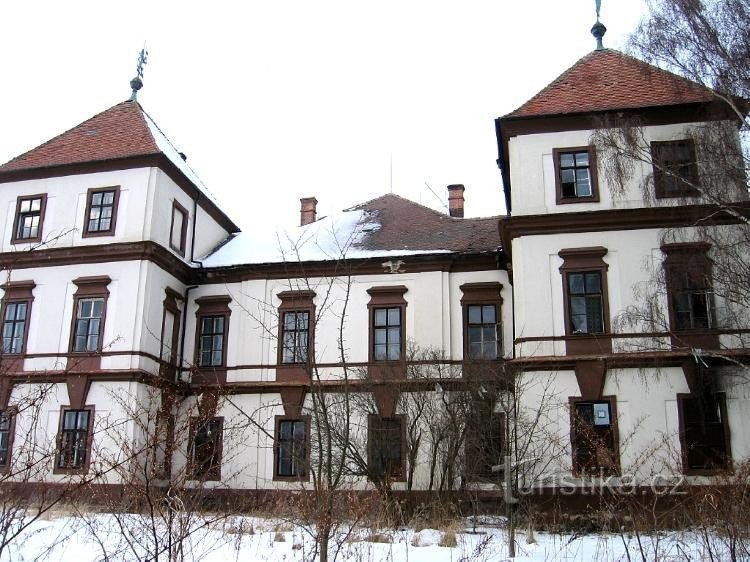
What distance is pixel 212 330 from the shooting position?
25016 millimetres

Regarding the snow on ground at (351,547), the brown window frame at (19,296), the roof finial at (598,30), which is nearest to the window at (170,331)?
the brown window frame at (19,296)

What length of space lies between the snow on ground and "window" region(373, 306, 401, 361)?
908 centimetres

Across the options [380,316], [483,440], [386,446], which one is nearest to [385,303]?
[380,316]

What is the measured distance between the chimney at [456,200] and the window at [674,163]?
8859 mm

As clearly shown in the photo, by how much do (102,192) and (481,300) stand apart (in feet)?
39.3

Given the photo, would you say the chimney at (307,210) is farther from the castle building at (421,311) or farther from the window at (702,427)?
the window at (702,427)

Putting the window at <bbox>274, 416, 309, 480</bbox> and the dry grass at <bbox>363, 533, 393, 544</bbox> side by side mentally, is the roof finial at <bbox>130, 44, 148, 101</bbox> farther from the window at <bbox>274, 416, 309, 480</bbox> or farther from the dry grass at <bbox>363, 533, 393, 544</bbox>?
the dry grass at <bbox>363, 533, 393, 544</bbox>

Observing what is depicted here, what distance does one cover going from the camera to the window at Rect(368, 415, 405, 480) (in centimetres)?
1935

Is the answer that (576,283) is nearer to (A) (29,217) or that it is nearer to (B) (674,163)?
(B) (674,163)

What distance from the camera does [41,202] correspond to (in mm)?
24484

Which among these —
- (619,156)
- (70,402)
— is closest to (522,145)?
(619,156)

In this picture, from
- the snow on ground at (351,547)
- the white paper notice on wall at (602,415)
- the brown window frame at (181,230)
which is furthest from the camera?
the brown window frame at (181,230)

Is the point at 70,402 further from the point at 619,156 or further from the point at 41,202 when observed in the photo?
the point at 619,156

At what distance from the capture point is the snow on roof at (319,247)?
24266mm
